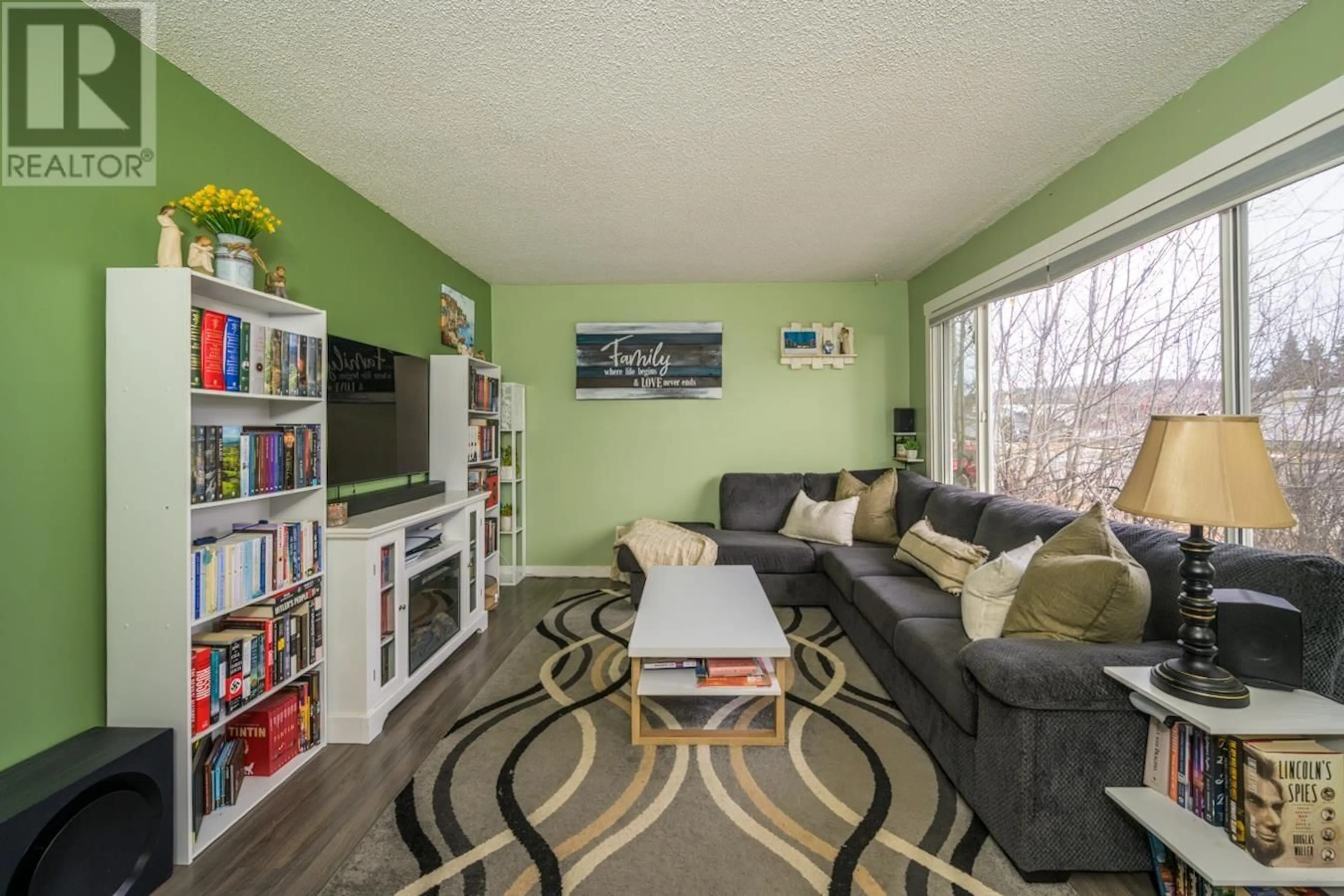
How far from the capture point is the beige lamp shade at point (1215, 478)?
1242 mm

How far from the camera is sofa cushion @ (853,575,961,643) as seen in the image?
230 cm

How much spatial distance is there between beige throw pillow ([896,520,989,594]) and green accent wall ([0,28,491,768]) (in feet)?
10.3

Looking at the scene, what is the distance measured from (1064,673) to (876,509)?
243 centimetres

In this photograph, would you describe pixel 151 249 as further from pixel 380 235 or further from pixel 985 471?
pixel 985 471

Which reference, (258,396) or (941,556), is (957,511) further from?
(258,396)

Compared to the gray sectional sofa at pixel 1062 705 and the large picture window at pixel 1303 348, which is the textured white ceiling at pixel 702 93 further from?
the gray sectional sofa at pixel 1062 705

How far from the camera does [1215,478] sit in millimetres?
1278

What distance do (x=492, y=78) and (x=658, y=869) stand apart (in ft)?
8.53

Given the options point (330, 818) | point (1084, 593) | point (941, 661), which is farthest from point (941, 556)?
point (330, 818)

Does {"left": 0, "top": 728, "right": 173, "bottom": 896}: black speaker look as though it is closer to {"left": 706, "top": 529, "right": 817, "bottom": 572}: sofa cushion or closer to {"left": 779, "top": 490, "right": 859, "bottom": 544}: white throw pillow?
{"left": 706, "top": 529, "right": 817, "bottom": 572}: sofa cushion

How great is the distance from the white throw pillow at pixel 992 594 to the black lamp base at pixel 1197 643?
1.68ft

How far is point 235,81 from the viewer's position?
185cm

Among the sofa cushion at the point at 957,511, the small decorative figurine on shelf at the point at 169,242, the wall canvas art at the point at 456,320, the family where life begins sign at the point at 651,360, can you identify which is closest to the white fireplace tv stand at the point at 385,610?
the small decorative figurine on shelf at the point at 169,242

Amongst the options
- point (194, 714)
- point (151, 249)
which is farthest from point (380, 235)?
point (194, 714)
